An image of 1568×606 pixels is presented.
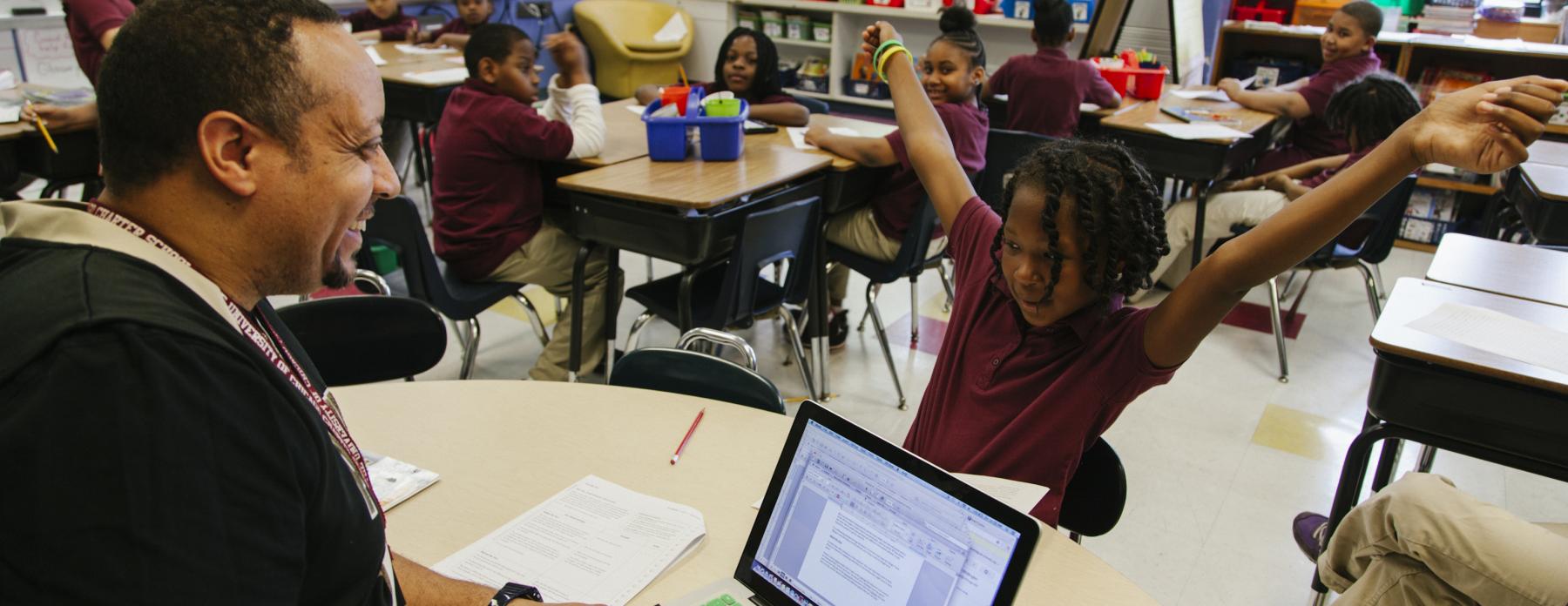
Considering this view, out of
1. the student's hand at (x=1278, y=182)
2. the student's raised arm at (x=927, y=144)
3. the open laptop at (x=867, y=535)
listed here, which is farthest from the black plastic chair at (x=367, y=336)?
the student's hand at (x=1278, y=182)

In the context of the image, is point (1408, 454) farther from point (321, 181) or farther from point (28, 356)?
point (28, 356)

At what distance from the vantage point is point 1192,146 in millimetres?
3592

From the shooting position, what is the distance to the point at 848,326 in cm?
367

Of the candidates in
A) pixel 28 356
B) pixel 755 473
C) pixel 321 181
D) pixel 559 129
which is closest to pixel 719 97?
pixel 559 129

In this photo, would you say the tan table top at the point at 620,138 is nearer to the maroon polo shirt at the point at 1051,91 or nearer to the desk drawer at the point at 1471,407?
the maroon polo shirt at the point at 1051,91

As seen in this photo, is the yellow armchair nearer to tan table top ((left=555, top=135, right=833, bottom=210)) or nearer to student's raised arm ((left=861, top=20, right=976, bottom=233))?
tan table top ((left=555, top=135, right=833, bottom=210))

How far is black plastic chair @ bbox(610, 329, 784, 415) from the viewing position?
1627 millimetres

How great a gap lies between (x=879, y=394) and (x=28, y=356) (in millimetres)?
2675

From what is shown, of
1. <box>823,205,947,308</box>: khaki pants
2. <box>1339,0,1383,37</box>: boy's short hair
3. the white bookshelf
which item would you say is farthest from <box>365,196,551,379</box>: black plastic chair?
the white bookshelf

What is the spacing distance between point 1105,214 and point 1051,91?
2702 mm

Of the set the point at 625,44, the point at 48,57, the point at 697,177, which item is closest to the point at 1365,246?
the point at 697,177

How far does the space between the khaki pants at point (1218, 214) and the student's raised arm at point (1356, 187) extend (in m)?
2.54

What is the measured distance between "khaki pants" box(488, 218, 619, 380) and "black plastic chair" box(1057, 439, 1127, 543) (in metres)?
1.75

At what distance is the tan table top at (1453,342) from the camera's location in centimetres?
158
